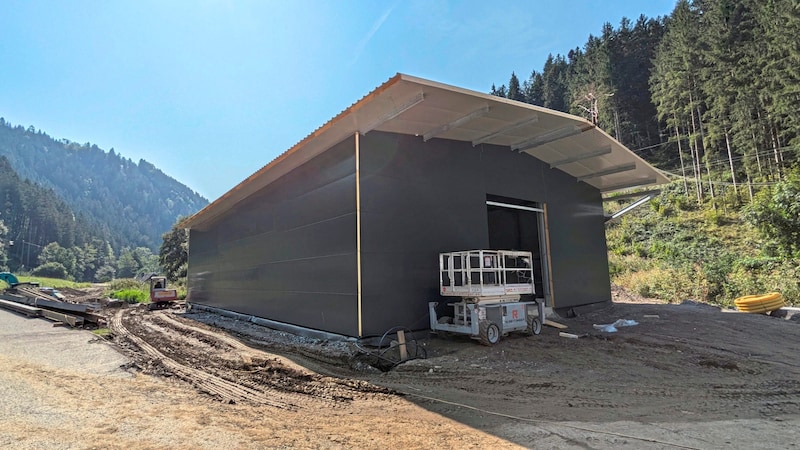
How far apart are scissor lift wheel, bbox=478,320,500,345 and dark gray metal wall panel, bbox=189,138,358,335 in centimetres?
221

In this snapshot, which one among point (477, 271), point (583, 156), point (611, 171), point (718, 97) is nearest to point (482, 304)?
point (477, 271)

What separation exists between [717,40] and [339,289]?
33790mm

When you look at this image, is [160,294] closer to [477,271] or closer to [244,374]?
[244,374]

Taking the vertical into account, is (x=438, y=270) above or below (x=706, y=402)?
above

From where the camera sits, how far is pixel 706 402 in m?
4.20

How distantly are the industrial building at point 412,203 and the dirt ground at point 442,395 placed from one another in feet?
4.12

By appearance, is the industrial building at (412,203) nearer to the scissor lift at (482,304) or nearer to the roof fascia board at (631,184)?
the roof fascia board at (631,184)

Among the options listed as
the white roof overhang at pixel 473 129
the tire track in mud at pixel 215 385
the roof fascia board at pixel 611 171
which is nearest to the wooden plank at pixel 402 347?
the tire track in mud at pixel 215 385

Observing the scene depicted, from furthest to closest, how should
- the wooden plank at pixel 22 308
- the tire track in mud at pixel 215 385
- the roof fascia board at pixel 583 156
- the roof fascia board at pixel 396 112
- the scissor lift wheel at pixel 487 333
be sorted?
the wooden plank at pixel 22 308
the roof fascia board at pixel 583 156
the scissor lift wheel at pixel 487 333
the roof fascia board at pixel 396 112
the tire track in mud at pixel 215 385

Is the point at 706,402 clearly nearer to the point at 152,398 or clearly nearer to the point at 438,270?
the point at 438,270

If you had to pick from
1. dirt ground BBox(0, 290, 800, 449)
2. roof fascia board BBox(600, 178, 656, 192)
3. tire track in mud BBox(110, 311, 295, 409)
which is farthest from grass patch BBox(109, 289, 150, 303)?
roof fascia board BBox(600, 178, 656, 192)

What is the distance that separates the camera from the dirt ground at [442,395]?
3342 mm

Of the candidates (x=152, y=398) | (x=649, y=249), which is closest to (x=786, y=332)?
(x=152, y=398)

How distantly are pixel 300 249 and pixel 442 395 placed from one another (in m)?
5.39
